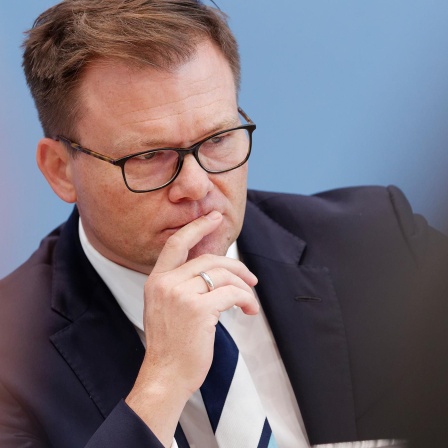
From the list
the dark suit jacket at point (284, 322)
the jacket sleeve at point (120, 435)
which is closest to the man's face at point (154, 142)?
the dark suit jacket at point (284, 322)

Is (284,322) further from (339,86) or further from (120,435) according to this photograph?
(339,86)

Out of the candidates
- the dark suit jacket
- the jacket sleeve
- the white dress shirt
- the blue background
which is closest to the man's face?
the white dress shirt

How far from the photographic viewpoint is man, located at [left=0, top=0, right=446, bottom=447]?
1956 mm

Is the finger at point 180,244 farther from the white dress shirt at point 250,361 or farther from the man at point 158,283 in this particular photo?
the white dress shirt at point 250,361

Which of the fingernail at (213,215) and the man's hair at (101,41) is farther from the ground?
the man's hair at (101,41)

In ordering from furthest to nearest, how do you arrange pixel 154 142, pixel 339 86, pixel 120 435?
pixel 339 86 < pixel 154 142 < pixel 120 435

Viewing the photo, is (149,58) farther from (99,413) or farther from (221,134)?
(99,413)

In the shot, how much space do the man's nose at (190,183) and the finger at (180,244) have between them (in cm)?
7

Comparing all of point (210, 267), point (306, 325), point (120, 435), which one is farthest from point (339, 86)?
point (120, 435)

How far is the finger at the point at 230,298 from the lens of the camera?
194 cm

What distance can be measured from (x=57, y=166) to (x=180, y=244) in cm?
49

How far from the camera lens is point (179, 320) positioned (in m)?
1.92

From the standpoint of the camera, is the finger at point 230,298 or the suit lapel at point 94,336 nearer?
the finger at point 230,298

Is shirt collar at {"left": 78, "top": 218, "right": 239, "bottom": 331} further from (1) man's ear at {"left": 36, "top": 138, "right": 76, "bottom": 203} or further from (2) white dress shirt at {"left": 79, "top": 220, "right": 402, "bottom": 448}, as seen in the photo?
(1) man's ear at {"left": 36, "top": 138, "right": 76, "bottom": 203}
